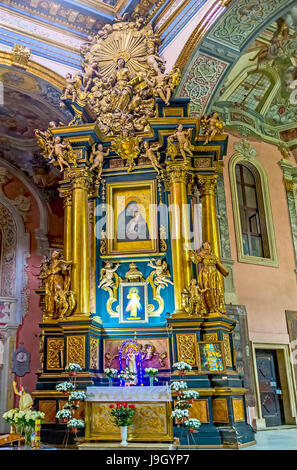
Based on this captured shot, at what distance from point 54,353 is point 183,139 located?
461 centimetres

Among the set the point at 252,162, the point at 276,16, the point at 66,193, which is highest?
the point at 276,16

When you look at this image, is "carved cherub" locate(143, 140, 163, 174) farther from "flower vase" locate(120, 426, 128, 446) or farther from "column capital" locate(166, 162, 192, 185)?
"flower vase" locate(120, 426, 128, 446)

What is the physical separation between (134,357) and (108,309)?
1.08m

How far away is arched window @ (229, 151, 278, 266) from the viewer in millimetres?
13125

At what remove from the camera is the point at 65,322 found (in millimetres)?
8492

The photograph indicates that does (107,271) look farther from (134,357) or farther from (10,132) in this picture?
(10,132)

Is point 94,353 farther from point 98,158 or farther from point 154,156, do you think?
point 154,156

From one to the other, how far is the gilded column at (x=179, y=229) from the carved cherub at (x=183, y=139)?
0.85 ft

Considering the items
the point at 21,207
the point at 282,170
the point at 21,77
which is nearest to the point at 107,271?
the point at 21,77

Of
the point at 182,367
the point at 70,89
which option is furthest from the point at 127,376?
the point at 70,89

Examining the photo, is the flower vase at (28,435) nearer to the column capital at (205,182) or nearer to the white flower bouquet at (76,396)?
the white flower bouquet at (76,396)

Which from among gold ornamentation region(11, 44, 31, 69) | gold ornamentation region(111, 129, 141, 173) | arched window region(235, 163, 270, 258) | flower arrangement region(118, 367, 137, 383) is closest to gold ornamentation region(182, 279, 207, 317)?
flower arrangement region(118, 367, 137, 383)

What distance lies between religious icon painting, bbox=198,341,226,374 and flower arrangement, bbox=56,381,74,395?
6.88ft

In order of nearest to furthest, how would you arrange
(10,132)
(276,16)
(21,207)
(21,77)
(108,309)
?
(108,309) → (276,16) → (21,77) → (10,132) → (21,207)
